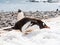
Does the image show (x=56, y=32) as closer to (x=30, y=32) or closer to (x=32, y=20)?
(x=30, y=32)

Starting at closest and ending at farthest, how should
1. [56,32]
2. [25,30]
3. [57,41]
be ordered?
1. [57,41]
2. [56,32]
3. [25,30]

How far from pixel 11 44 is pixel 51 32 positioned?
72 cm

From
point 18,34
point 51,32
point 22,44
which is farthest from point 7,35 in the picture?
point 51,32

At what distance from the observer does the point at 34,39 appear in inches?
151

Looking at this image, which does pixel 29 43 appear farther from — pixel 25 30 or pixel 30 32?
pixel 25 30

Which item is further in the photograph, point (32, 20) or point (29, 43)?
point (32, 20)

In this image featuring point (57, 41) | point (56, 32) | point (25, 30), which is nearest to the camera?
point (57, 41)

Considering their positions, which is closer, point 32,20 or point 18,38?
point 18,38

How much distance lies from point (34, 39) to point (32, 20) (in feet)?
3.18

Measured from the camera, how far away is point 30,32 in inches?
162

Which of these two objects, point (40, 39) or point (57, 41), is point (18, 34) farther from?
point (57, 41)

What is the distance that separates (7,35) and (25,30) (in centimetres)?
50

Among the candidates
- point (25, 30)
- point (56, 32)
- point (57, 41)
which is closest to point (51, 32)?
point (56, 32)

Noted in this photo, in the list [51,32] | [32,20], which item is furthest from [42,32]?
[32,20]
